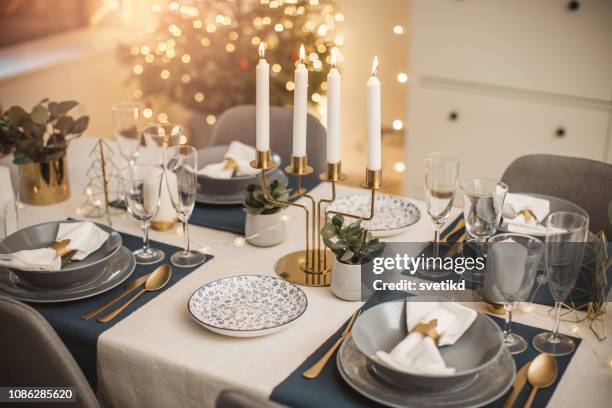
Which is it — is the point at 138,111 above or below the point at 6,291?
above

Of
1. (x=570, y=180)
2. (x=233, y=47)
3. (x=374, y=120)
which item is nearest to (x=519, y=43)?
(x=570, y=180)

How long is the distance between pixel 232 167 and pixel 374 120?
724 mm

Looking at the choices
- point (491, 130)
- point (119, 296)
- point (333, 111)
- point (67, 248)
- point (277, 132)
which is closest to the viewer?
point (333, 111)

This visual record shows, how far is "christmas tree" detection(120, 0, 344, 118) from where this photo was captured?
3.39m

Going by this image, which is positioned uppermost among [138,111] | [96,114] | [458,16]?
[458,16]

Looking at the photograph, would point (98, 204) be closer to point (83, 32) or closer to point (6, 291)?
point (6, 291)

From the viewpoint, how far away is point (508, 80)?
2891 millimetres

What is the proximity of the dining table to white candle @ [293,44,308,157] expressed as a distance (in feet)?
0.95

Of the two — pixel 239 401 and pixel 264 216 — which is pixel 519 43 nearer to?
pixel 264 216

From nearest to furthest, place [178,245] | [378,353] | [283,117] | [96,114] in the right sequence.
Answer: [378,353], [178,245], [283,117], [96,114]

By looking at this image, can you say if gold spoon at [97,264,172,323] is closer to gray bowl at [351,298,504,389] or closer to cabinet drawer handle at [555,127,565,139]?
gray bowl at [351,298,504,389]

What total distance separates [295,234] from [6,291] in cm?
63

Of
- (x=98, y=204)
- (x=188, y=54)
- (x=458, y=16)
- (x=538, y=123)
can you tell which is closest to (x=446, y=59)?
(x=458, y=16)

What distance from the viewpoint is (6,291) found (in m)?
1.39
